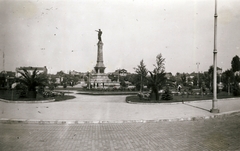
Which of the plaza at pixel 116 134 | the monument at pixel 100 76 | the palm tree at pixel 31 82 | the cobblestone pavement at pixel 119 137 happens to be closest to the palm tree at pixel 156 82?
the plaza at pixel 116 134

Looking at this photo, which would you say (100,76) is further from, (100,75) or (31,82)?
(31,82)

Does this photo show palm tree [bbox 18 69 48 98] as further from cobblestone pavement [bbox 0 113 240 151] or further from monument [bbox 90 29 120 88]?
monument [bbox 90 29 120 88]

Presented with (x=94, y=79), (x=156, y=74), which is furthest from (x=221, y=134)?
(x=94, y=79)

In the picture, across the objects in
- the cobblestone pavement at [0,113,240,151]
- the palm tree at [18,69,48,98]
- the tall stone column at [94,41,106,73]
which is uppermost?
the tall stone column at [94,41,106,73]

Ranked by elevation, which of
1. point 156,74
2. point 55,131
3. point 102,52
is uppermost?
point 102,52

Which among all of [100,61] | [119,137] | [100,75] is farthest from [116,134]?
[100,61]

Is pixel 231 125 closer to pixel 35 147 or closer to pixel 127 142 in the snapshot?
pixel 127 142

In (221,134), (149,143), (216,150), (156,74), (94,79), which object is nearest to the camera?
(216,150)

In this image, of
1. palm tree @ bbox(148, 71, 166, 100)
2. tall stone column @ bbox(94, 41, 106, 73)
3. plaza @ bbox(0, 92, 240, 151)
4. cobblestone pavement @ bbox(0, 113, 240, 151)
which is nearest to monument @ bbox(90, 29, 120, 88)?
tall stone column @ bbox(94, 41, 106, 73)
